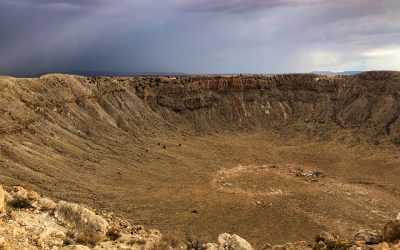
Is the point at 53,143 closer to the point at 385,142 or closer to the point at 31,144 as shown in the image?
the point at 31,144

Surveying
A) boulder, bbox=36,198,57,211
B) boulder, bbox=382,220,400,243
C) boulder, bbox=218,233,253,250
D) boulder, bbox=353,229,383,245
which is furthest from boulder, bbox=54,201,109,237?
boulder, bbox=382,220,400,243

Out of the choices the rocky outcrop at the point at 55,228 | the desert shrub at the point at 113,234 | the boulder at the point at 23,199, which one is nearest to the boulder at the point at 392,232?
the rocky outcrop at the point at 55,228

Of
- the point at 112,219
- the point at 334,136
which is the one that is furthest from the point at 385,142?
the point at 112,219

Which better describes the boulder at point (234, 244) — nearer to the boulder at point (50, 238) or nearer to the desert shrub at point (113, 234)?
the desert shrub at point (113, 234)

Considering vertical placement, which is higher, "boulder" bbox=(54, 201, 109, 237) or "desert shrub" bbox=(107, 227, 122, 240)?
"boulder" bbox=(54, 201, 109, 237)

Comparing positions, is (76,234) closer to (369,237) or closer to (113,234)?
(113,234)

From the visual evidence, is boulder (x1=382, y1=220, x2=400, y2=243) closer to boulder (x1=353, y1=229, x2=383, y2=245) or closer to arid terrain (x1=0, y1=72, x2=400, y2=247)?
boulder (x1=353, y1=229, x2=383, y2=245)
